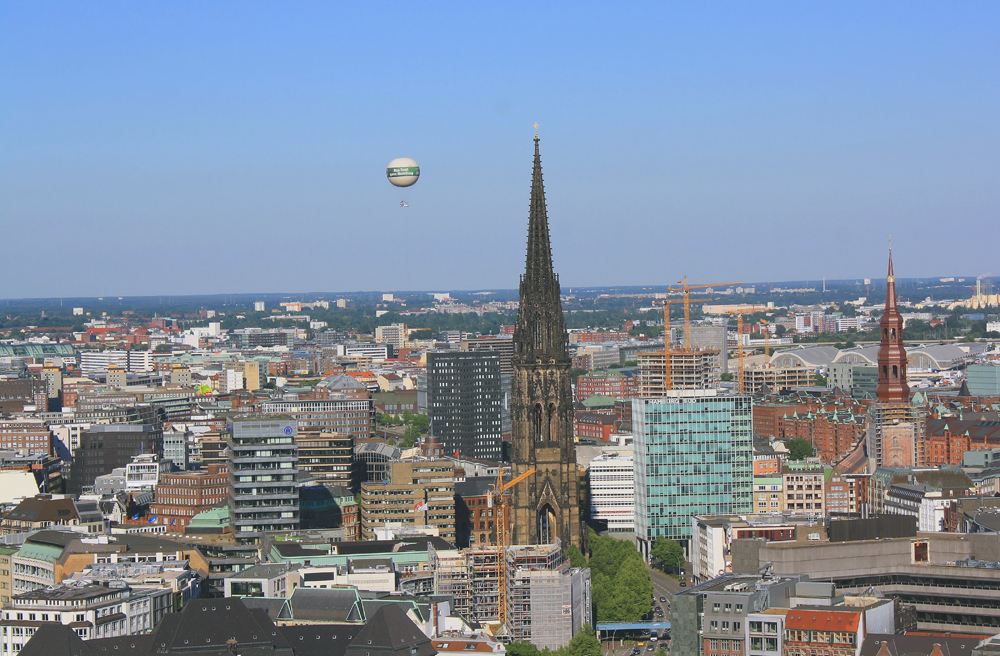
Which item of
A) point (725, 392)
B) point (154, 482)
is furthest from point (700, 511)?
point (154, 482)

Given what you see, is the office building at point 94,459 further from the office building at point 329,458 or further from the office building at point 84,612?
the office building at point 84,612

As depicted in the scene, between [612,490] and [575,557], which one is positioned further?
[612,490]

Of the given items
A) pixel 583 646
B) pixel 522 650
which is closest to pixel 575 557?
pixel 583 646

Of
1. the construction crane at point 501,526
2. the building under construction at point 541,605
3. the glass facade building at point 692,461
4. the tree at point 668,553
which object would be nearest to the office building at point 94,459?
the construction crane at point 501,526

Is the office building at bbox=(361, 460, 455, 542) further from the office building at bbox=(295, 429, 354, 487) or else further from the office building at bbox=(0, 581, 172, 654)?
the office building at bbox=(0, 581, 172, 654)

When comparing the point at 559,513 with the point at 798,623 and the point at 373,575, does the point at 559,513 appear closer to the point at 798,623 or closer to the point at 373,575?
the point at 373,575

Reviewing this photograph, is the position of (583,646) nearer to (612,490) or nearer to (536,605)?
(536,605)
